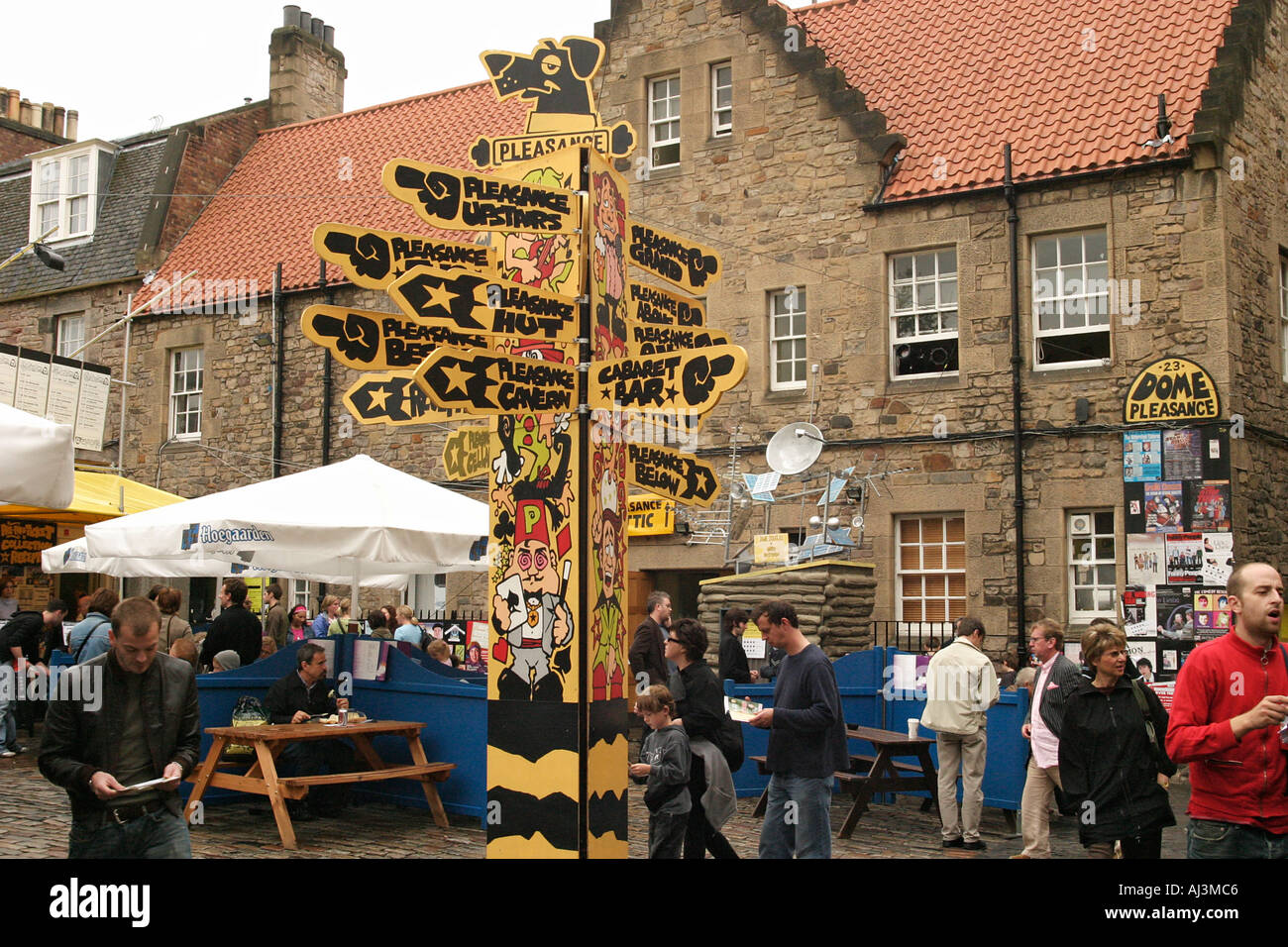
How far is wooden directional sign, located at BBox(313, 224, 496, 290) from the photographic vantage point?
19.9ft

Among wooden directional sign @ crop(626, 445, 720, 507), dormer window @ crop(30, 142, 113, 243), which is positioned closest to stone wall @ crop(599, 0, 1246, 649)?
wooden directional sign @ crop(626, 445, 720, 507)

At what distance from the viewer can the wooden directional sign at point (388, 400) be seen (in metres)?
6.85

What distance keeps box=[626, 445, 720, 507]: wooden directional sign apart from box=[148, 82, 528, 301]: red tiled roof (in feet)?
49.7

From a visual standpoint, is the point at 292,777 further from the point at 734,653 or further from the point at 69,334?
the point at 69,334

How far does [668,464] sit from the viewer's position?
726 cm

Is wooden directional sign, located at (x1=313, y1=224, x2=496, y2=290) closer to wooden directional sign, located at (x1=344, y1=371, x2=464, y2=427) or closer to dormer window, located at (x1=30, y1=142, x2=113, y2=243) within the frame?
wooden directional sign, located at (x1=344, y1=371, x2=464, y2=427)

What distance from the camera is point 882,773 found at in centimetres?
1073

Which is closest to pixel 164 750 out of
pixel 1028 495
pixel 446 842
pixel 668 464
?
pixel 668 464

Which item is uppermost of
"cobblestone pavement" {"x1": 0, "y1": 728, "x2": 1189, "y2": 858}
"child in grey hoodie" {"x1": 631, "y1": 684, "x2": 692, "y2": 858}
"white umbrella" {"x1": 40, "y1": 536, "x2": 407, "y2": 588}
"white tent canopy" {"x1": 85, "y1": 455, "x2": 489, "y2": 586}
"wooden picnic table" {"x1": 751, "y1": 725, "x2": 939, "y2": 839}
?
"white tent canopy" {"x1": 85, "y1": 455, "x2": 489, "y2": 586}

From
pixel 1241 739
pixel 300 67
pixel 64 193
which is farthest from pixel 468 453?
pixel 300 67

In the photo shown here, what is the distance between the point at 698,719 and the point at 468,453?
2003 millimetres

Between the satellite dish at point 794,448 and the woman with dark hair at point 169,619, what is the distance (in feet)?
25.3

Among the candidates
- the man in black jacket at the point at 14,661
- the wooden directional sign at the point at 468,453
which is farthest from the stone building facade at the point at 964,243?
the wooden directional sign at the point at 468,453

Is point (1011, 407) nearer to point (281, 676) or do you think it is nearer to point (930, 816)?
point (930, 816)
